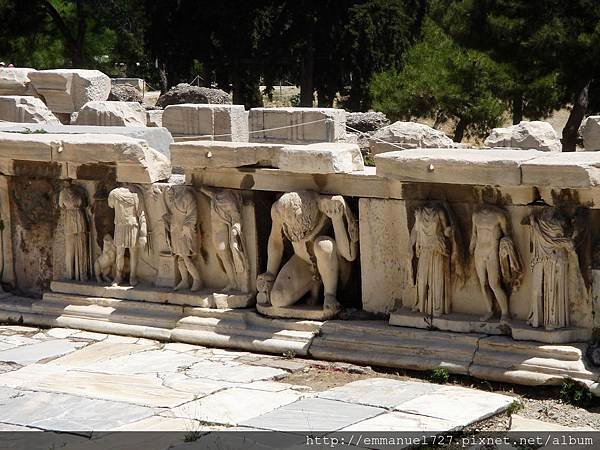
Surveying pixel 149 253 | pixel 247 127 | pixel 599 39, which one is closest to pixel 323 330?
pixel 149 253

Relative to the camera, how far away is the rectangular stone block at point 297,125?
478 inches

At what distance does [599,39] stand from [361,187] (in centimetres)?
1092

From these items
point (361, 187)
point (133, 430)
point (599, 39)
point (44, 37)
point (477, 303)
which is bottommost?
point (133, 430)

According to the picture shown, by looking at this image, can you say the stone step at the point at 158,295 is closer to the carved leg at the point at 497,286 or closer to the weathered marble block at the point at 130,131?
the weathered marble block at the point at 130,131

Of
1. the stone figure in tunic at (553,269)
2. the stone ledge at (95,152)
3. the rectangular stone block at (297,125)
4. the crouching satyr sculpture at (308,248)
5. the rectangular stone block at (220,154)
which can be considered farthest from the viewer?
the rectangular stone block at (297,125)

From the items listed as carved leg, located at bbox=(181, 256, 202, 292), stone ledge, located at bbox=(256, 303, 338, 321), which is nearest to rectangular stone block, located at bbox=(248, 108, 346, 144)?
carved leg, located at bbox=(181, 256, 202, 292)

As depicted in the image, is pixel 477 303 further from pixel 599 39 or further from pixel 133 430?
pixel 599 39

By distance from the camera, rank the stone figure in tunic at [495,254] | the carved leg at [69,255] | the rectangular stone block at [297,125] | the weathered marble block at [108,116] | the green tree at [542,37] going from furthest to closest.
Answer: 1. the green tree at [542,37]
2. the weathered marble block at [108,116]
3. the rectangular stone block at [297,125]
4. the carved leg at [69,255]
5. the stone figure in tunic at [495,254]

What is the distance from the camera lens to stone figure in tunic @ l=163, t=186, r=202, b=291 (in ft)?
31.5

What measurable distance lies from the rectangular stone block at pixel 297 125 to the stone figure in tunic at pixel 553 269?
4330mm

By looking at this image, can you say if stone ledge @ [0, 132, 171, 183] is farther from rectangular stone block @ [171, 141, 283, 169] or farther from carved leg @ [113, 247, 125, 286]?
carved leg @ [113, 247, 125, 286]

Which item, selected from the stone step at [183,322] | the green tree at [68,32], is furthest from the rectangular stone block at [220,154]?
the green tree at [68,32]

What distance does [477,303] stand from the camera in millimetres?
8531

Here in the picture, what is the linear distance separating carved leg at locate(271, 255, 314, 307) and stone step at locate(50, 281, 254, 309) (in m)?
0.37
